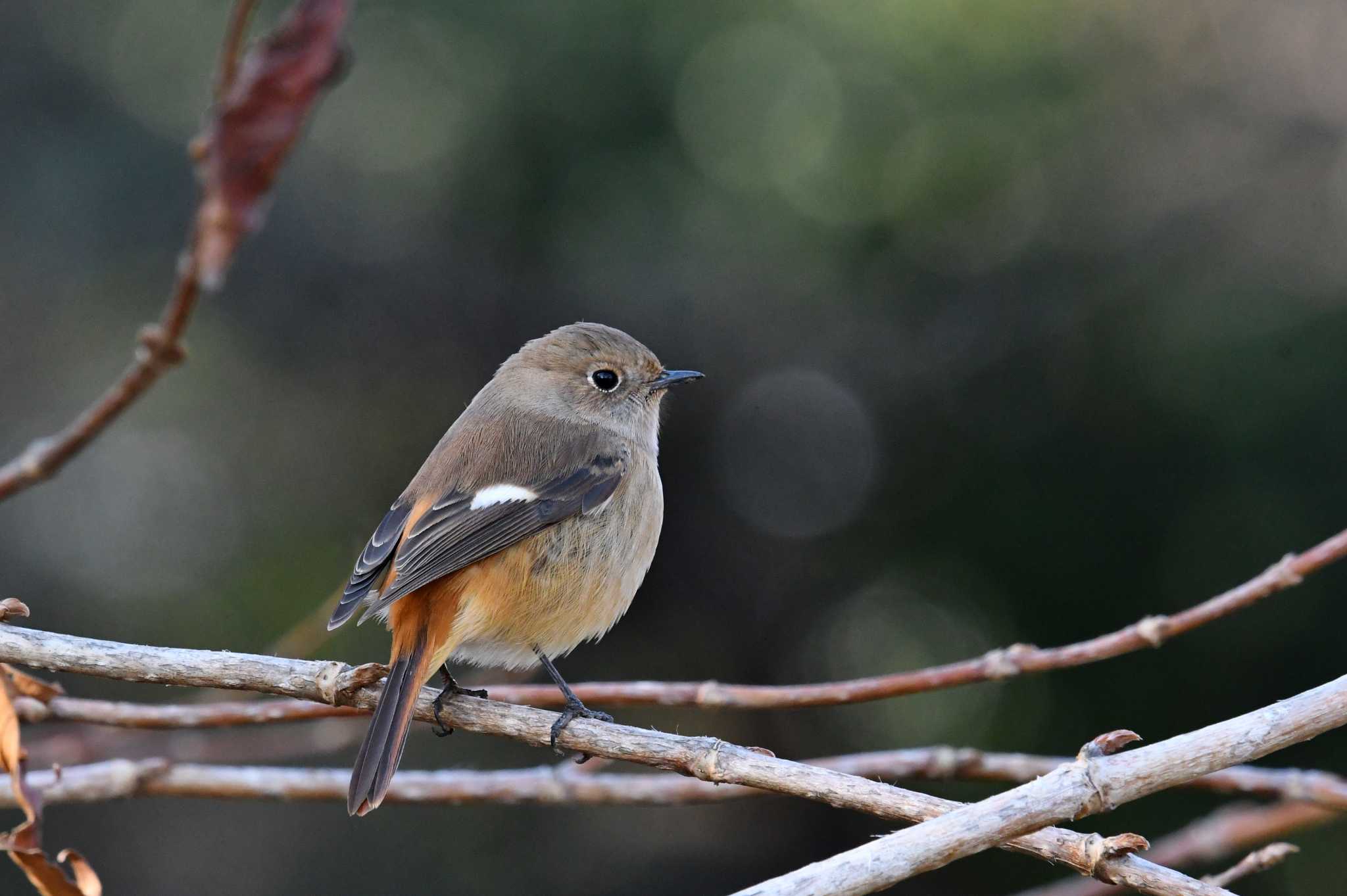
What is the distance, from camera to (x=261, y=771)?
8.07ft

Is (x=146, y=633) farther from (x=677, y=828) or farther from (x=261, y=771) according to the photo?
(x=261, y=771)

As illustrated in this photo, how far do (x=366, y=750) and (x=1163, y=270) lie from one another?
4.00m

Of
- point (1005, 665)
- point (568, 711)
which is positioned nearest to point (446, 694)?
point (568, 711)

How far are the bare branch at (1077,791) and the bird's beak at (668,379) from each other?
2.20 m

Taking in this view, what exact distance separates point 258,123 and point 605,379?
8.53 feet

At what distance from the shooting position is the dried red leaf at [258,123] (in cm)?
112

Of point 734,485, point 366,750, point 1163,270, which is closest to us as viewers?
point 366,750

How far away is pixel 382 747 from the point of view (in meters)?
2.32

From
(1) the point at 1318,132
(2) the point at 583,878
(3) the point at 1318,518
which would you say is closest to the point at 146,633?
(2) the point at 583,878

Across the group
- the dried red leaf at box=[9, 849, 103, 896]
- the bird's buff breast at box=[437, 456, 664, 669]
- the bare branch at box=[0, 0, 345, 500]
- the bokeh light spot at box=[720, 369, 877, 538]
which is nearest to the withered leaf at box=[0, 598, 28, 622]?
the dried red leaf at box=[9, 849, 103, 896]

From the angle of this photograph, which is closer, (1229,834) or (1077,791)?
(1077,791)

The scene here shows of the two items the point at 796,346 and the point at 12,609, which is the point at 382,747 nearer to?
the point at 12,609

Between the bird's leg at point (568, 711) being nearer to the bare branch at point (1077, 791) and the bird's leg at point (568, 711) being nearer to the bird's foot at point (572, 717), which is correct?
the bird's foot at point (572, 717)

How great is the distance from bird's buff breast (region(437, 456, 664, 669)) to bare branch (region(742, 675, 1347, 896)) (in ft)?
4.56
